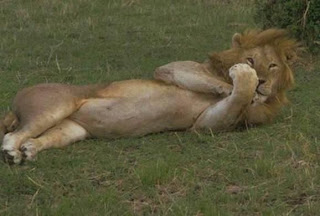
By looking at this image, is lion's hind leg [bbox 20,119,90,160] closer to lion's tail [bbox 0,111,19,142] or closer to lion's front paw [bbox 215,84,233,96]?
lion's tail [bbox 0,111,19,142]

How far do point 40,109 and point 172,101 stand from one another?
3.02 ft

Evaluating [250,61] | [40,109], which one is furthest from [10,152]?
[250,61]

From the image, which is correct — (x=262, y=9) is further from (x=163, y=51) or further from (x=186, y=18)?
(x=186, y=18)

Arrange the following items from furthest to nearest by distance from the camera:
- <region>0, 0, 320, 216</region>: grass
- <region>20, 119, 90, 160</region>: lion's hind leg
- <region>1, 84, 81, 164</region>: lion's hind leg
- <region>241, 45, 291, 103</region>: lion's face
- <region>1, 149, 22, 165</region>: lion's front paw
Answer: <region>241, 45, 291, 103</region>: lion's face < <region>1, 84, 81, 164</region>: lion's hind leg < <region>20, 119, 90, 160</region>: lion's hind leg < <region>1, 149, 22, 165</region>: lion's front paw < <region>0, 0, 320, 216</region>: grass

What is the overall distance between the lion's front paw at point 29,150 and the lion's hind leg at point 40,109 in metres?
0.03

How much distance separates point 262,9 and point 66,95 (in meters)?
3.61

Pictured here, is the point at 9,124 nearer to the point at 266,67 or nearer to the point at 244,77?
the point at 244,77

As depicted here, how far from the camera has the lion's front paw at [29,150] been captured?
15.6ft

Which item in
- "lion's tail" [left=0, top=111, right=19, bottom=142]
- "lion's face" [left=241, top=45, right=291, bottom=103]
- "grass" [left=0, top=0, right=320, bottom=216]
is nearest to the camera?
"grass" [left=0, top=0, right=320, bottom=216]

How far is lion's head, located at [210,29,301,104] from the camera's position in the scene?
213 inches

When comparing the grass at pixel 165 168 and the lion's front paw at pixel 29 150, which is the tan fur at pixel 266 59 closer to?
the grass at pixel 165 168

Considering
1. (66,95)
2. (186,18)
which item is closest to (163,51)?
(186,18)

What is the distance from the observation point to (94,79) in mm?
7453

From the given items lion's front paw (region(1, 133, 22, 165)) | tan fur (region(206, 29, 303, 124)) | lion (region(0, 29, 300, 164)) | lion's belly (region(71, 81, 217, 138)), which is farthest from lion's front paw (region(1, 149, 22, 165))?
tan fur (region(206, 29, 303, 124))
